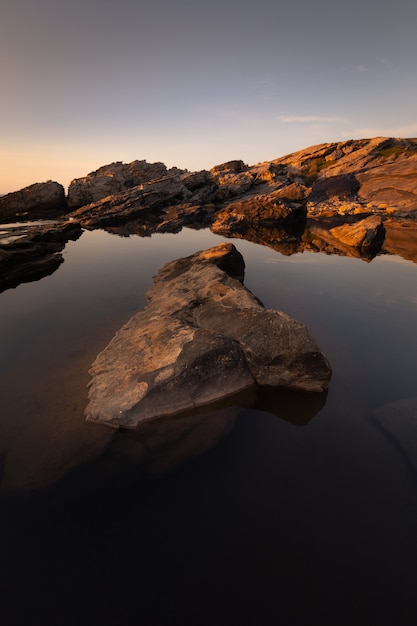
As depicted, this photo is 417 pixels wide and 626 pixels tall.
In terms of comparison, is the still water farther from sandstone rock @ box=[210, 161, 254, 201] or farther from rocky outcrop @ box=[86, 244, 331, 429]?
sandstone rock @ box=[210, 161, 254, 201]

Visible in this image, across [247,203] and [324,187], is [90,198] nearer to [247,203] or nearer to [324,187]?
[247,203]

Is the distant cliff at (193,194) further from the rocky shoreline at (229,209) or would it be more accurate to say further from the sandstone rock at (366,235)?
the sandstone rock at (366,235)

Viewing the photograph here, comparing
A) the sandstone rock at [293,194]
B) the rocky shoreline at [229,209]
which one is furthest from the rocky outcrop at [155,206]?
the sandstone rock at [293,194]

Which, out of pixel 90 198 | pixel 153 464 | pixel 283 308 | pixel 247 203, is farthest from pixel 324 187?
pixel 153 464

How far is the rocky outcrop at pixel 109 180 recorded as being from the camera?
6171cm

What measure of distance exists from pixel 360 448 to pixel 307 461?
1405 mm

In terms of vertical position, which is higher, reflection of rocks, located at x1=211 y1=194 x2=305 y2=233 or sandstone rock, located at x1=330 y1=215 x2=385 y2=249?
reflection of rocks, located at x1=211 y1=194 x2=305 y2=233

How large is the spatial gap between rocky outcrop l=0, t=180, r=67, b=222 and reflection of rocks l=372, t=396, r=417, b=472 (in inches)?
2504

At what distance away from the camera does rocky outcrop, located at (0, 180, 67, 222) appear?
180 ft

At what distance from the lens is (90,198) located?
62.2 meters

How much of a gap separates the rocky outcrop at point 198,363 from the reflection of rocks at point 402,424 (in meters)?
1.64

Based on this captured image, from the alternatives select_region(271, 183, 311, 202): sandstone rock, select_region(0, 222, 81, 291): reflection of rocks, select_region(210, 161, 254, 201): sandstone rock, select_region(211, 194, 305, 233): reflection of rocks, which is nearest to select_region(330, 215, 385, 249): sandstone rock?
select_region(211, 194, 305, 233): reflection of rocks

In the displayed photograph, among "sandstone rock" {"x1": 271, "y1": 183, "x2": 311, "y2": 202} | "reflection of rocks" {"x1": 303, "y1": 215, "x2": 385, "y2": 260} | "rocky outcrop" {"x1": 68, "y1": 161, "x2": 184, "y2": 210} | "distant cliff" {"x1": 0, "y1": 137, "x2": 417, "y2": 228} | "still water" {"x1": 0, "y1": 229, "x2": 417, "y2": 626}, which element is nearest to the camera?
"still water" {"x1": 0, "y1": 229, "x2": 417, "y2": 626}

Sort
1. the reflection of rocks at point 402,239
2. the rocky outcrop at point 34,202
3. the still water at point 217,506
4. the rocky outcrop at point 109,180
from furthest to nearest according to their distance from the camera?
the rocky outcrop at point 109,180 → the rocky outcrop at point 34,202 → the reflection of rocks at point 402,239 → the still water at point 217,506
